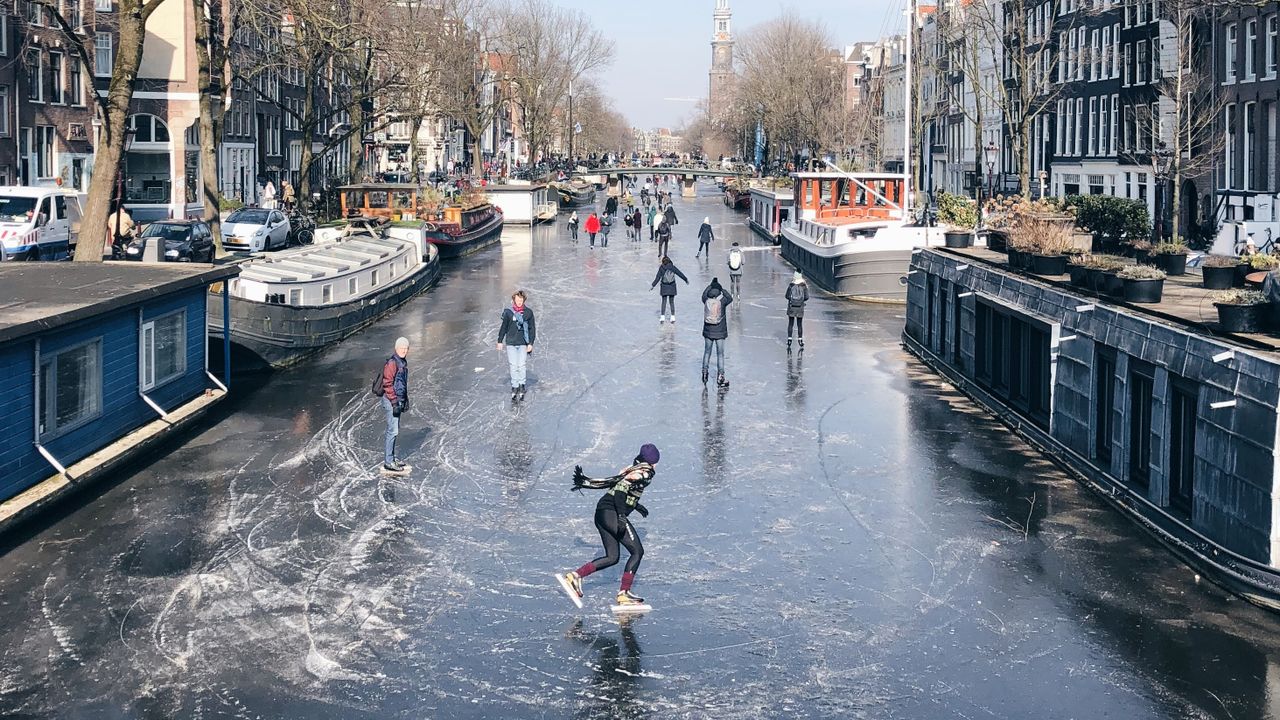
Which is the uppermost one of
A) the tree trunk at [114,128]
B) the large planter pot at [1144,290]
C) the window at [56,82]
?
the window at [56,82]

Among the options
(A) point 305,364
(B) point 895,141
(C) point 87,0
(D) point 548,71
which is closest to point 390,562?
(A) point 305,364

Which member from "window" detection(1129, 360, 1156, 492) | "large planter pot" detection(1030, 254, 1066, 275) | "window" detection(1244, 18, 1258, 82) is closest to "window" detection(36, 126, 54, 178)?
"window" detection(1244, 18, 1258, 82)

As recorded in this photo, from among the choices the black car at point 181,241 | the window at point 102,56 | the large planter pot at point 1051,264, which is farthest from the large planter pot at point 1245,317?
the window at point 102,56

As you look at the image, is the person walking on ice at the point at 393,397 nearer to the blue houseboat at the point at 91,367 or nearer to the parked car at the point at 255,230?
the blue houseboat at the point at 91,367

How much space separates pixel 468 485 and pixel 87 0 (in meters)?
47.4

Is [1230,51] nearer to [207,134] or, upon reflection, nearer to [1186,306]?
[207,134]

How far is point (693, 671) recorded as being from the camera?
443 inches

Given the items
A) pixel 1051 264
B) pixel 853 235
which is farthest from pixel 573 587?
pixel 853 235

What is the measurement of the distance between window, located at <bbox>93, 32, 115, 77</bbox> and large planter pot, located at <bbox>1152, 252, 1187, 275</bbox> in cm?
4986

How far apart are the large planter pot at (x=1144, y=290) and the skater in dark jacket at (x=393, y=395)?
8.69 metres

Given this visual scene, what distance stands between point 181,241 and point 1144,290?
2823 centimetres

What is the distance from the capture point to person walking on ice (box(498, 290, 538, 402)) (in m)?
22.6

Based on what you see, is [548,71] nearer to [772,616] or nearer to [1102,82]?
[1102,82]

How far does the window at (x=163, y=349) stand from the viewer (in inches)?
787
